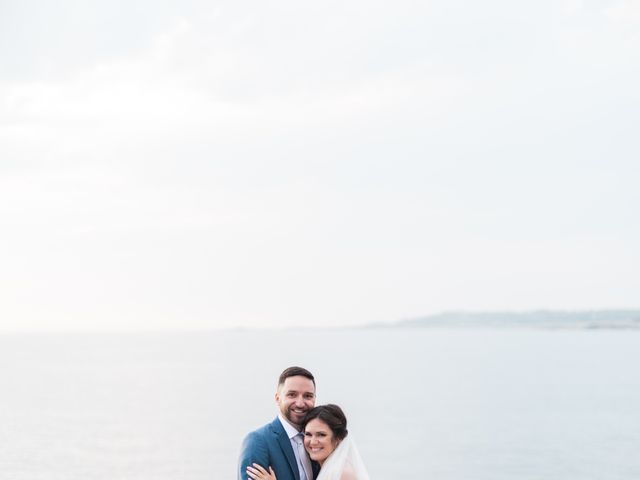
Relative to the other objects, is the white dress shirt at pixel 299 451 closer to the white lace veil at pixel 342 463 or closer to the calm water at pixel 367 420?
the white lace veil at pixel 342 463

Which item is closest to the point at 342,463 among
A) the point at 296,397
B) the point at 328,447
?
the point at 328,447

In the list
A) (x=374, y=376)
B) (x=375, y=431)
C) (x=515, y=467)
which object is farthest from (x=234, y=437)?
(x=374, y=376)

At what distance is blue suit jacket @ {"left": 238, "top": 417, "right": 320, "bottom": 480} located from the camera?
5344 mm

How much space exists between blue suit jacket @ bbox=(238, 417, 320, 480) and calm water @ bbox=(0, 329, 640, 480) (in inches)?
1225

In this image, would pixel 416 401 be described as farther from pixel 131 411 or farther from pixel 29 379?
pixel 29 379

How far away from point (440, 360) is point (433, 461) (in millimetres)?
81540

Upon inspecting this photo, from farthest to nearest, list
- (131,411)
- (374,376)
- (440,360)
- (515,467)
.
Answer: (440,360) → (374,376) → (131,411) → (515,467)

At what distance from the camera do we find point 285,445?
17.9ft

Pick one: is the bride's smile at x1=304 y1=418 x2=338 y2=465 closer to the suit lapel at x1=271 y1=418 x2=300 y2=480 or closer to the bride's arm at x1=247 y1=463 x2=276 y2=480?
the suit lapel at x1=271 y1=418 x2=300 y2=480

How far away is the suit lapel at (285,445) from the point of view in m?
5.43

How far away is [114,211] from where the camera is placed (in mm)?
154625

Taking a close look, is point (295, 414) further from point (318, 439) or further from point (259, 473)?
point (259, 473)

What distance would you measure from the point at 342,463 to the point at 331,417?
0.30m

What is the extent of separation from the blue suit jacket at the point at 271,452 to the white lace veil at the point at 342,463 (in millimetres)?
214
